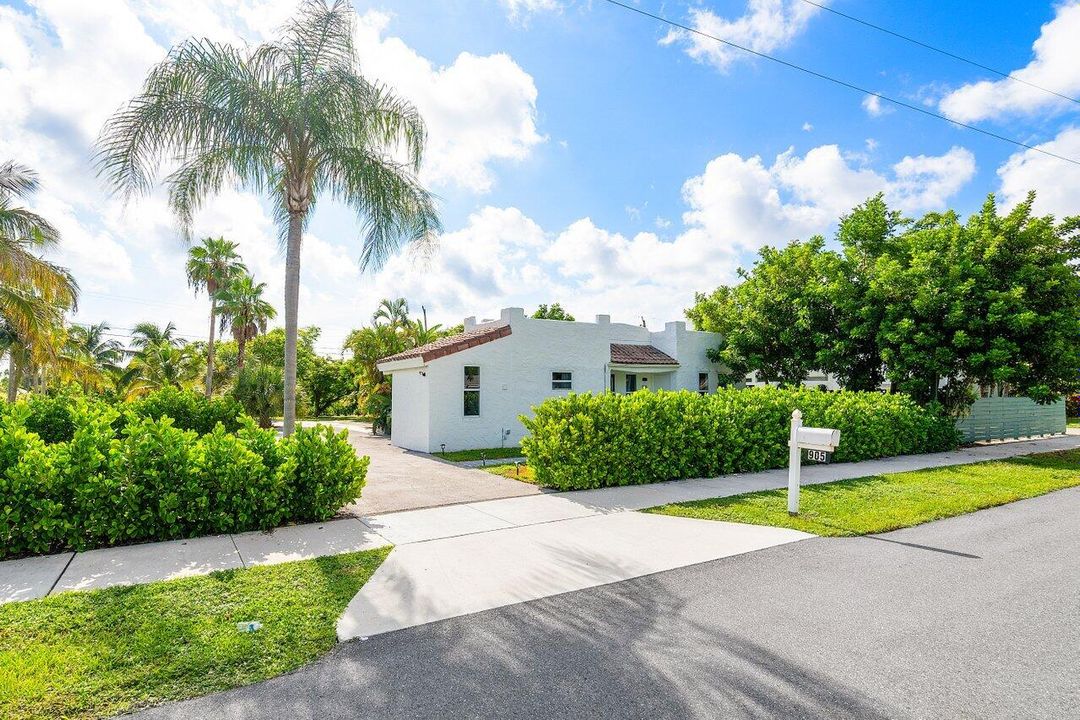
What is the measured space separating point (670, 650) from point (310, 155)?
8952 millimetres

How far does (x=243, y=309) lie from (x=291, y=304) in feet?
73.1

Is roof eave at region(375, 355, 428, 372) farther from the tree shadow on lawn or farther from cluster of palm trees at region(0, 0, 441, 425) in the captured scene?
the tree shadow on lawn

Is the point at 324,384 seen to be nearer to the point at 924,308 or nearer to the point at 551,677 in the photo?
the point at 924,308

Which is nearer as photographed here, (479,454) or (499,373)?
(479,454)

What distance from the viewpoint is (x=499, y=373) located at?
15.4 meters

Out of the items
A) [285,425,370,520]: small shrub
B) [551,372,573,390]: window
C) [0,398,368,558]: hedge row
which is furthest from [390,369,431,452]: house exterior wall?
[0,398,368,558]: hedge row

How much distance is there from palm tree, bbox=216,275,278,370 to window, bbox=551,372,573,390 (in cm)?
1873

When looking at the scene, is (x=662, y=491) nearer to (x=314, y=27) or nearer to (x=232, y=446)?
(x=232, y=446)

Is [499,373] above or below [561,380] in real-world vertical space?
above

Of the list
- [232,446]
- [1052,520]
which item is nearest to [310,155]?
[232,446]

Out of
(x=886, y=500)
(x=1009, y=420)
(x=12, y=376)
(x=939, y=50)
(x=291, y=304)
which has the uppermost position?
(x=939, y=50)

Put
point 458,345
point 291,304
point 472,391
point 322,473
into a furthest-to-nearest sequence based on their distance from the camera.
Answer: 1. point 472,391
2. point 458,345
3. point 291,304
4. point 322,473

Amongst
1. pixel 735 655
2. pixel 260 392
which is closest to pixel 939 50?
pixel 735 655

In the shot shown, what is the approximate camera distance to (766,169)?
1379cm
